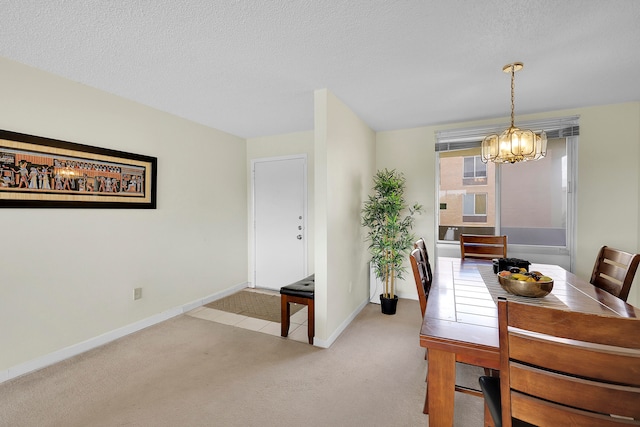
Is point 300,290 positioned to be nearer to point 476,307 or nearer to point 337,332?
point 337,332

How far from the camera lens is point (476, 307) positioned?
62.3 inches

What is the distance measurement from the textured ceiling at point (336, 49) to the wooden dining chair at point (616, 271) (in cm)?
145

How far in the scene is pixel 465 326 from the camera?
4.39ft

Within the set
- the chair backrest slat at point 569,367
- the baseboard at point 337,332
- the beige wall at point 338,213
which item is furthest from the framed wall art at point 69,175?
the chair backrest slat at point 569,367

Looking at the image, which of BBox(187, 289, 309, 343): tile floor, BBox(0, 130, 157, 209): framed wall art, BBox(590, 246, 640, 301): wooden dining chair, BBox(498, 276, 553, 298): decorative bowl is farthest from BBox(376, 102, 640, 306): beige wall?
BBox(0, 130, 157, 209): framed wall art

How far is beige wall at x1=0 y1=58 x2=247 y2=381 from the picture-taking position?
2.17 metres

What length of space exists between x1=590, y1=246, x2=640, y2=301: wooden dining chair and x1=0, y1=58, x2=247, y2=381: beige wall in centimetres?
407

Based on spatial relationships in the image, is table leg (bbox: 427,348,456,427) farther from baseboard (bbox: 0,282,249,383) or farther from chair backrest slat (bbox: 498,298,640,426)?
baseboard (bbox: 0,282,249,383)

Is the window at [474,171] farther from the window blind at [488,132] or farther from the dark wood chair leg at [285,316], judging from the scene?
the dark wood chair leg at [285,316]

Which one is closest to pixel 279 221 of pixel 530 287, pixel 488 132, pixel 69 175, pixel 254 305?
pixel 254 305

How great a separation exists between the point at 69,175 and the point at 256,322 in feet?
7.44

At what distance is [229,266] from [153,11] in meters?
3.34

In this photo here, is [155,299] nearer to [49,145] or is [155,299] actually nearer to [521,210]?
[49,145]

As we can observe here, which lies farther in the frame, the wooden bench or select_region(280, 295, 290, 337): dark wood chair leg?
select_region(280, 295, 290, 337): dark wood chair leg
